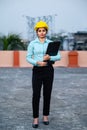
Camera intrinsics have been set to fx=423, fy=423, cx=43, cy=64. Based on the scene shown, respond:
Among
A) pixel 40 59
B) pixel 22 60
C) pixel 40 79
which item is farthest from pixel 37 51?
pixel 22 60

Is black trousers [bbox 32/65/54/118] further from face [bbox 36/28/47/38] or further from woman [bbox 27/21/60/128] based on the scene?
face [bbox 36/28/47/38]

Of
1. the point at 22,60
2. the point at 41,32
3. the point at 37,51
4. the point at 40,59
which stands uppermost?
the point at 41,32

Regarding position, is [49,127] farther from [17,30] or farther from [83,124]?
[17,30]

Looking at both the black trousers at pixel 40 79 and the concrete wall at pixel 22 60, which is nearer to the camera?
the black trousers at pixel 40 79

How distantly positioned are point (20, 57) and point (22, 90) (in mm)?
6711

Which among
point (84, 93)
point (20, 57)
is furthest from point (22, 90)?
point (20, 57)

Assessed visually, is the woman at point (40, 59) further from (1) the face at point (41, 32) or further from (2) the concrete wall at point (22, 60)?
(2) the concrete wall at point (22, 60)

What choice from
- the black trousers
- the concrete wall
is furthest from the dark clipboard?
the concrete wall

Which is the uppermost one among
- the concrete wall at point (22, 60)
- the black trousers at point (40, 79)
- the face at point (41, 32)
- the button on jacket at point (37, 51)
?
the face at point (41, 32)

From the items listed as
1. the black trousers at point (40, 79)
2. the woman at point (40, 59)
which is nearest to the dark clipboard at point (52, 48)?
the woman at point (40, 59)

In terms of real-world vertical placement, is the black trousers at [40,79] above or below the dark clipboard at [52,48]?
below

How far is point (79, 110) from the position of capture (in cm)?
787

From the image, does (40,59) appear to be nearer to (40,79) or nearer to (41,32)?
(40,79)

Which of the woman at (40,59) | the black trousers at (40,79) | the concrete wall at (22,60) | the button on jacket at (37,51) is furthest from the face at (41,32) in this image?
the concrete wall at (22,60)
